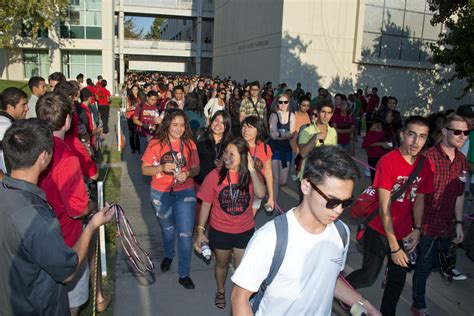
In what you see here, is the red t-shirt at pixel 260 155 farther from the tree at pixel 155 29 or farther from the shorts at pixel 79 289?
the tree at pixel 155 29

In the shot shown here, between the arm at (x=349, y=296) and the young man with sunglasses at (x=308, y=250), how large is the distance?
0.27ft

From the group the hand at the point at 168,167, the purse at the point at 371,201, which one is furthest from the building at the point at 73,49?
the purse at the point at 371,201

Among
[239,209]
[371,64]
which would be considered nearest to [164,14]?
[371,64]

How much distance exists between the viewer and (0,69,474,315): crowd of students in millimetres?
2160

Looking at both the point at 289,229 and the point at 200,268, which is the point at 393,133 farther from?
the point at 289,229

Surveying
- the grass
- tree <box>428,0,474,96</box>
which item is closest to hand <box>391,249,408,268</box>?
the grass

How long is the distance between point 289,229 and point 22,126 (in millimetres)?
1577

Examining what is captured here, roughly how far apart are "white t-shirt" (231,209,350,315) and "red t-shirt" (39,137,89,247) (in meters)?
1.45

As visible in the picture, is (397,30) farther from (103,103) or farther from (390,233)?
(390,233)

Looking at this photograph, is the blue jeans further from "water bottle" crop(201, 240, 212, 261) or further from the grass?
the grass

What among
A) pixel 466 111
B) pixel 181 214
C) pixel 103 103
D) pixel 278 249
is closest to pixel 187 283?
pixel 181 214

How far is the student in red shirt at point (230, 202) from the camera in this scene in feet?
13.1

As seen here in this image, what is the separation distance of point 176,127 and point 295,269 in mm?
2866

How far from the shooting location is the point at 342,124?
891 centimetres
